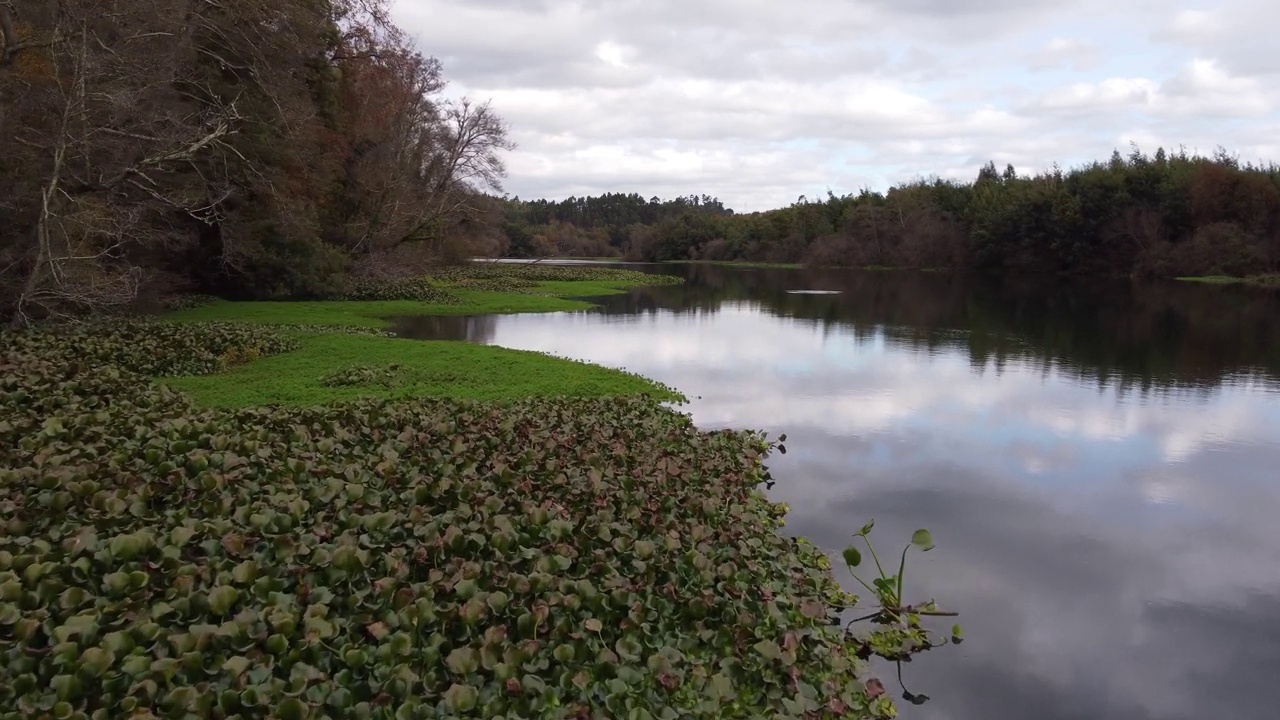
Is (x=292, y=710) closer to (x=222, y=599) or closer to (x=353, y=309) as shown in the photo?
(x=222, y=599)

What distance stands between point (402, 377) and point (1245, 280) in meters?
54.1

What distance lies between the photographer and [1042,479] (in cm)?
1111

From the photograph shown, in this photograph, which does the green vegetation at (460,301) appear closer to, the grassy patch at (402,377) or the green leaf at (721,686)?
the grassy patch at (402,377)

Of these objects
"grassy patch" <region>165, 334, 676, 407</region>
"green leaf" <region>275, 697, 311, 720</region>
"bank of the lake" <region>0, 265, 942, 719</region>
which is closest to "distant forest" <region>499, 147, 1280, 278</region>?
"grassy patch" <region>165, 334, 676, 407</region>

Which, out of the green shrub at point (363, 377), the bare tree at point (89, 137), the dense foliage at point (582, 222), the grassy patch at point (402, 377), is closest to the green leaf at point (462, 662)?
the grassy patch at point (402, 377)

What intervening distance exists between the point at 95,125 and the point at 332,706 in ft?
55.6

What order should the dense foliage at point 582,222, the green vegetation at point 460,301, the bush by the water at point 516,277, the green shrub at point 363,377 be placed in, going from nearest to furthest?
the green shrub at point 363,377
the green vegetation at point 460,301
the bush by the water at point 516,277
the dense foliage at point 582,222

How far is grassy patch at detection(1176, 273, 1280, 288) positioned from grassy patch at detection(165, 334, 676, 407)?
47.5m

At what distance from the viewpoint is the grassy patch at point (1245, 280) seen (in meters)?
49.7

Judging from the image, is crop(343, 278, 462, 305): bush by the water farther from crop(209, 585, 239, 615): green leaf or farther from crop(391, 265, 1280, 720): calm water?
crop(209, 585, 239, 615): green leaf

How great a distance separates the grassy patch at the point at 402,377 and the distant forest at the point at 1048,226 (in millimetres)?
40840

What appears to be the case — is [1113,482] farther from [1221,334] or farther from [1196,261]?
[1196,261]

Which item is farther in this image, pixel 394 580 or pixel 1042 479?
pixel 1042 479

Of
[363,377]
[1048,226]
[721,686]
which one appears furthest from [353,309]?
[1048,226]
